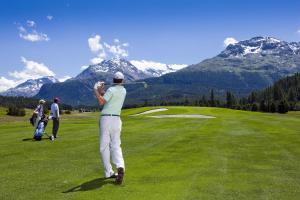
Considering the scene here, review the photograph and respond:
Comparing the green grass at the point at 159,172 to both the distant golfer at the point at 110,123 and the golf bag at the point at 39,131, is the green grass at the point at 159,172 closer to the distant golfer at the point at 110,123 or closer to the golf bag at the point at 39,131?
the distant golfer at the point at 110,123

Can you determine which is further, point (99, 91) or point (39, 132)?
point (39, 132)

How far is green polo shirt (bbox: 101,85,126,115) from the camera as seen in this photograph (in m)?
14.2

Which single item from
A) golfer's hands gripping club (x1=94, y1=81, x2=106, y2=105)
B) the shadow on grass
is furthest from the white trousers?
the shadow on grass

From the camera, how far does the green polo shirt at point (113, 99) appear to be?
1424cm

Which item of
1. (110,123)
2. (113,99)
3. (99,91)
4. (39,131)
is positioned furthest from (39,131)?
(110,123)

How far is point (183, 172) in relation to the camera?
15.8 m

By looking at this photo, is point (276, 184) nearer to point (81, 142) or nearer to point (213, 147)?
point (213, 147)

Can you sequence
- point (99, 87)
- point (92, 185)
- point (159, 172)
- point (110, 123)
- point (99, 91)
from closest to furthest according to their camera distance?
point (92, 185), point (110, 123), point (99, 87), point (99, 91), point (159, 172)

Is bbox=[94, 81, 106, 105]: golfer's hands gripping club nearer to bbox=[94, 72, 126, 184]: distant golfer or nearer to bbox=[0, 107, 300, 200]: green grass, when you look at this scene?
bbox=[94, 72, 126, 184]: distant golfer

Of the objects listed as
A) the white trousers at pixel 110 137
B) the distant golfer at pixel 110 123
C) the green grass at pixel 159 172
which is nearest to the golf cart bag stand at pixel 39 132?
the green grass at pixel 159 172

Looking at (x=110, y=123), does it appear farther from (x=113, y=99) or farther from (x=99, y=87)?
(x=99, y=87)

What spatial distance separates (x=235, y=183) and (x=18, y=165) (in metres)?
8.91

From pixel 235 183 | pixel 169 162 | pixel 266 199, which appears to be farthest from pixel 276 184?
pixel 169 162

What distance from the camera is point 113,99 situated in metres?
14.4
